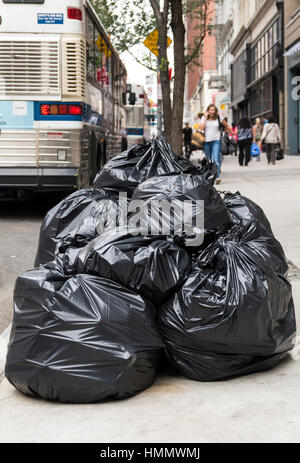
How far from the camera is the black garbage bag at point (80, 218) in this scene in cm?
451

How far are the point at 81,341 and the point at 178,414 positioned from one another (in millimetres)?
562

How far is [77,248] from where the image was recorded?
4.06m

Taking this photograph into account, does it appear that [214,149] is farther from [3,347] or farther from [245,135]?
[3,347]

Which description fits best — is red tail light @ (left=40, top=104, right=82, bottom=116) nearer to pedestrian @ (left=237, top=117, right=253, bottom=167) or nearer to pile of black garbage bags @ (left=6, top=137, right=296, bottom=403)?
pile of black garbage bags @ (left=6, top=137, right=296, bottom=403)

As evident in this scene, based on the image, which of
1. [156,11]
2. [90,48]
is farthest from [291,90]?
[90,48]

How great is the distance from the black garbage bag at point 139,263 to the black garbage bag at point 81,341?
0.25 ft

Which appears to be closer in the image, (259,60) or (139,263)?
(139,263)

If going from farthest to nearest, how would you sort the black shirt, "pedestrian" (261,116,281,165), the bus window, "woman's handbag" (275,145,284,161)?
the black shirt < "woman's handbag" (275,145,284,161) < "pedestrian" (261,116,281,165) < the bus window

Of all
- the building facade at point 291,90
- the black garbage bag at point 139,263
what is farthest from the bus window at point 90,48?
the building facade at point 291,90

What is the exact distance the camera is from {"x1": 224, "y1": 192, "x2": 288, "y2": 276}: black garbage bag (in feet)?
13.4

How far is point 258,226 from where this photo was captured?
4477 millimetres

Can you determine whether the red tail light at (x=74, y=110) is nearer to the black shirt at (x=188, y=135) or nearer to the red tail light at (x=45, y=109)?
the red tail light at (x=45, y=109)

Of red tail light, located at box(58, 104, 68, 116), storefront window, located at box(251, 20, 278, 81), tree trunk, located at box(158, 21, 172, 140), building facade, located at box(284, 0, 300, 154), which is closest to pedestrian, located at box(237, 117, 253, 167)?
tree trunk, located at box(158, 21, 172, 140)

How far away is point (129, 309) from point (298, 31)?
938 inches
